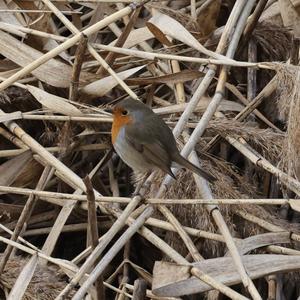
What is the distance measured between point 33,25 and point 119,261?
1.02 meters

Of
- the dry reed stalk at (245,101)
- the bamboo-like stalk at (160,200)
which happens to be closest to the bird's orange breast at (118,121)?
the bamboo-like stalk at (160,200)

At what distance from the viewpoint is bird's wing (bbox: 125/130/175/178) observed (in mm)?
2920

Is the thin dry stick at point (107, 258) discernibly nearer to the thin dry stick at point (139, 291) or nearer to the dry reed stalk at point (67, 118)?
the thin dry stick at point (139, 291)

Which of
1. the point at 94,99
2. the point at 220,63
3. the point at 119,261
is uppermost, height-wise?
the point at 220,63

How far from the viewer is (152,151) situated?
306 centimetres

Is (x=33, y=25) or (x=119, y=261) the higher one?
(x=33, y=25)

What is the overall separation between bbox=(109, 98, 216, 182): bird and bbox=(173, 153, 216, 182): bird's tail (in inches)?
2.8

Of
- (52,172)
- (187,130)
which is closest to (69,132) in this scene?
(52,172)

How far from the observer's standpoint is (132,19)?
3350mm

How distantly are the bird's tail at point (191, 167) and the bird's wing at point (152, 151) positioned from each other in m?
0.04

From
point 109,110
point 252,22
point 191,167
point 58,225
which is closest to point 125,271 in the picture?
point 58,225

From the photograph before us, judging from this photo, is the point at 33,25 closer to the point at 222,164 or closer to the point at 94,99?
the point at 94,99

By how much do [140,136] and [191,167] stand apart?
0.33 meters

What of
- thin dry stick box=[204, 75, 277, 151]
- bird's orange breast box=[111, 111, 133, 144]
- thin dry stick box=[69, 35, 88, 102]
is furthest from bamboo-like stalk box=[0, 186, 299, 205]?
thin dry stick box=[204, 75, 277, 151]
